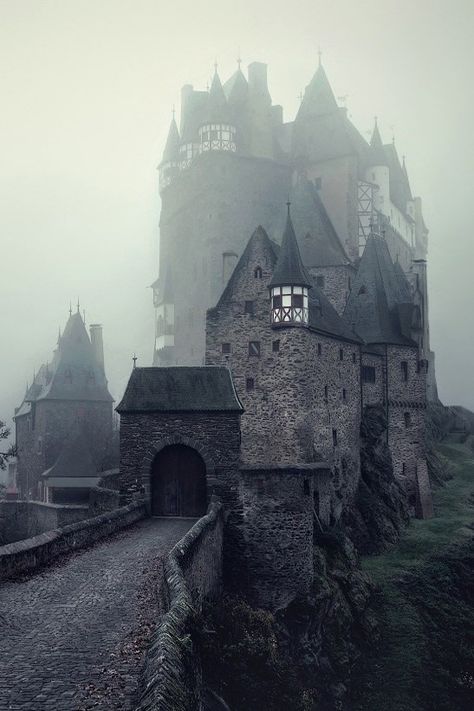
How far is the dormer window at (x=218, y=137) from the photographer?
5962 centimetres

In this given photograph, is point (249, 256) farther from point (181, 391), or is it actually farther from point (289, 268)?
point (181, 391)

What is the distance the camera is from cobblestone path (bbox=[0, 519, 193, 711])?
8078 millimetres

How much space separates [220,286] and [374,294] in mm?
16204

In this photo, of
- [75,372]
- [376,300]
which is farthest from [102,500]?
[75,372]

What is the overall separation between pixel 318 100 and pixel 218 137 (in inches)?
343

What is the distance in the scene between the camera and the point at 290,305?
1355 inches

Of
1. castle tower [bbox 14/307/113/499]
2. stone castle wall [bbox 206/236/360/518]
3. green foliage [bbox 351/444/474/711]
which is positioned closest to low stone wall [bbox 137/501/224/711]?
green foliage [bbox 351/444/474/711]

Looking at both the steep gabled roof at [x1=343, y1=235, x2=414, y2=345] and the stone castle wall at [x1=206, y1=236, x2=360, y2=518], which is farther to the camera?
the steep gabled roof at [x1=343, y1=235, x2=414, y2=345]

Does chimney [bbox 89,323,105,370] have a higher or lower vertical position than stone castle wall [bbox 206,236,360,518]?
higher

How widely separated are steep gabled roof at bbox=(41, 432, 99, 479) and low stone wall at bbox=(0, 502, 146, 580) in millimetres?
25069

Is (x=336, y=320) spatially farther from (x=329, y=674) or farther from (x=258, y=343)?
(x=329, y=674)

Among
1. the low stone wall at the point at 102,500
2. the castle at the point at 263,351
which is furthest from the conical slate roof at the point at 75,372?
the low stone wall at the point at 102,500

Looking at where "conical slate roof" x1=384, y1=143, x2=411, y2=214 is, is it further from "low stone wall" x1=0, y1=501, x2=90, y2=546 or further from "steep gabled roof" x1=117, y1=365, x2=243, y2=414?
"steep gabled roof" x1=117, y1=365, x2=243, y2=414

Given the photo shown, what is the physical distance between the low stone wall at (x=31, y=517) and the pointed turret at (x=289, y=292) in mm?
12582
